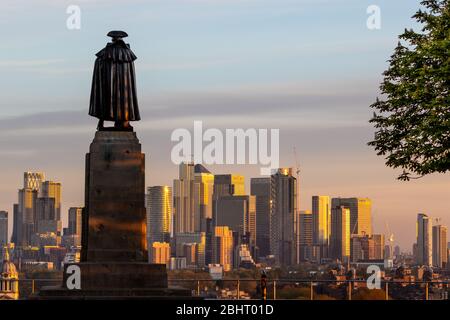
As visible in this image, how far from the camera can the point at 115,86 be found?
54.0 m

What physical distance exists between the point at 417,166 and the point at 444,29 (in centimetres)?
655

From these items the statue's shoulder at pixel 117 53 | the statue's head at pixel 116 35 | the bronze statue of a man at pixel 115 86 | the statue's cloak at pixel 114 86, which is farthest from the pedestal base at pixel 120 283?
the statue's head at pixel 116 35

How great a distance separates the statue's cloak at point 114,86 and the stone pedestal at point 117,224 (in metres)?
0.97

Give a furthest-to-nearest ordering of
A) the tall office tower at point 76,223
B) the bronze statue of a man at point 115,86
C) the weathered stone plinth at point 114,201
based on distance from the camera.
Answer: the tall office tower at point 76,223, the bronze statue of a man at point 115,86, the weathered stone plinth at point 114,201

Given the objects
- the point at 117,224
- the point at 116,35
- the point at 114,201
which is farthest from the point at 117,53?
the point at 117,224

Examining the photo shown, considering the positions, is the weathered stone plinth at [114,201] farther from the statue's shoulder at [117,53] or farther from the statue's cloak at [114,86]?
the statue's shoulder at [117,53]

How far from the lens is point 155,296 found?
50.8 m

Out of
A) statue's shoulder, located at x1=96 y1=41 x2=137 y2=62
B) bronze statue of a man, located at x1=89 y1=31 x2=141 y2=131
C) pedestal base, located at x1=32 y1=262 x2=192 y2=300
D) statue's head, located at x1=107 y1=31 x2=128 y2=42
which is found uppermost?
statue's head, located at x1=107 y1=31 x2=128 y2=42

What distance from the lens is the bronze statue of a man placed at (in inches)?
2121

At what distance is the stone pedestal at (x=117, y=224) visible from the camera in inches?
2025

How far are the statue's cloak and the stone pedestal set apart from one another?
97cm

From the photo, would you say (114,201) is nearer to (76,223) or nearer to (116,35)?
(116,35)

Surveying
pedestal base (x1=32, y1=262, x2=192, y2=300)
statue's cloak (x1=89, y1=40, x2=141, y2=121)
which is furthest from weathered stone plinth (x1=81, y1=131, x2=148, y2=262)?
statue's cloak (x1=89, y1=40, x2=141, y2=121)

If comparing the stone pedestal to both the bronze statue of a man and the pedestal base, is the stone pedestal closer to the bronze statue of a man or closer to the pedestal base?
the pedestal base
